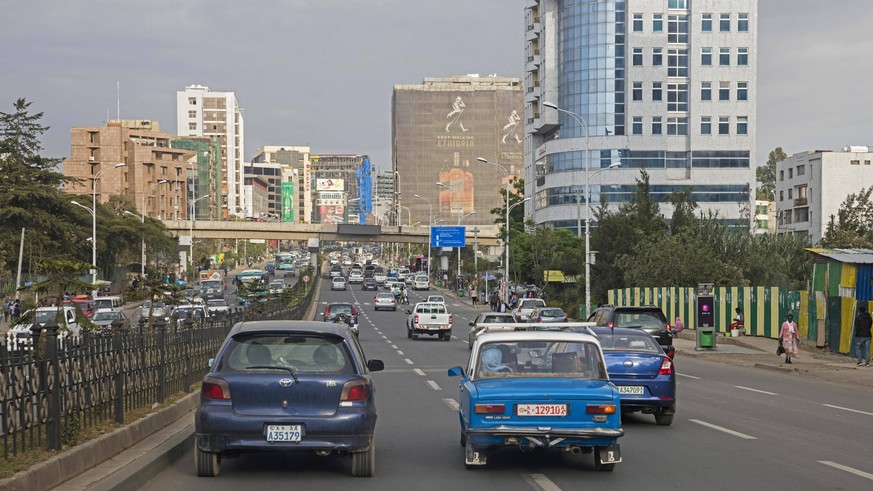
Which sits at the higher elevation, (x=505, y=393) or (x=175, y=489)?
(x=505, y=393)

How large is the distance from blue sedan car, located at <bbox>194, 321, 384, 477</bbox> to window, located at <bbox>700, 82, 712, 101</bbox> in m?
101

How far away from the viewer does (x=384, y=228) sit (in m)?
127

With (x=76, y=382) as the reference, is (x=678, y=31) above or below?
above

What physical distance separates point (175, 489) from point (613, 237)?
61.6m

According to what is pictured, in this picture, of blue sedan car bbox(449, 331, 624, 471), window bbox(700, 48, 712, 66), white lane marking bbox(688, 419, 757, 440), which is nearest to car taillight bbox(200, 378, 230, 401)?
blue sedan car bbox(449, 331, 624, 471)

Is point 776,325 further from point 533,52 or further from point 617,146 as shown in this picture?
point 533,52

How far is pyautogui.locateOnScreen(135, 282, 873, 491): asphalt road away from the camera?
1102 cm

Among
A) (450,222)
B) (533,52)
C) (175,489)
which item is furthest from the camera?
(450,222)

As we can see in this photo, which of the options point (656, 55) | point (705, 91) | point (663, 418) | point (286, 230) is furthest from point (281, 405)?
point (286, 230)

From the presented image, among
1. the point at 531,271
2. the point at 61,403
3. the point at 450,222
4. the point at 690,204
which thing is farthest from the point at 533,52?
the point at 61,403

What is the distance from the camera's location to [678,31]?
108 metres

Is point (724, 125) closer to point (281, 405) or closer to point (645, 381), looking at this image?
point (645, 381)

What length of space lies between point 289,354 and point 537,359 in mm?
2812

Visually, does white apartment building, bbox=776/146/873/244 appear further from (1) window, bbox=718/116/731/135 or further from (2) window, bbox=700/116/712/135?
(2) window, bbox=700/116/712/135
